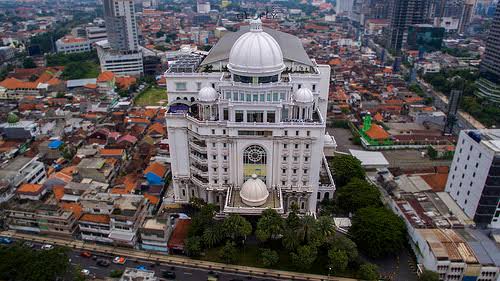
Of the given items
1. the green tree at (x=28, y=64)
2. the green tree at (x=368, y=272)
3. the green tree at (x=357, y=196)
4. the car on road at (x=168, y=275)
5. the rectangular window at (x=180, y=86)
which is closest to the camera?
the green tree at (x=368, y=272)

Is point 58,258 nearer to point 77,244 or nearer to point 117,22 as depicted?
point 77,244

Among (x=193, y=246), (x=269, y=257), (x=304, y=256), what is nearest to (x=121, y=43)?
(x=193, y=246)

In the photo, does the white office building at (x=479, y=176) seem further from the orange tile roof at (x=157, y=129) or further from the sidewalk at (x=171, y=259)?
the orange tile roof at (x=157, y=129)

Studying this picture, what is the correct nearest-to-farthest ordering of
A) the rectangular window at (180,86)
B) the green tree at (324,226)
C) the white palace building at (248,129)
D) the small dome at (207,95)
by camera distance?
the green tree at (324,226), the white palace building at (248,129), the small dome at (207,95), the rectangular window at (180,86)

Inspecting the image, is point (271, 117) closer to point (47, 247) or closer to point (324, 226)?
point (324, 226)

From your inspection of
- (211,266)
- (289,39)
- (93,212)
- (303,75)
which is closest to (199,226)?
(211,266)

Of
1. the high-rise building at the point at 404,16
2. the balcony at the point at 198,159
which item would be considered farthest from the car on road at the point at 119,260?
the high-rise building at the point at 404,16

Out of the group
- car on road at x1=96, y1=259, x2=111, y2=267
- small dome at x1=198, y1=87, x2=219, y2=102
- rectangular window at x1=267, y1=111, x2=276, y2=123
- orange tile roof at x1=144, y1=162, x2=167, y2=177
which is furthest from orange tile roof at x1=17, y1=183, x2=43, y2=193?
rectangular window at x1=267, y1=111, x2=276, y2=123
